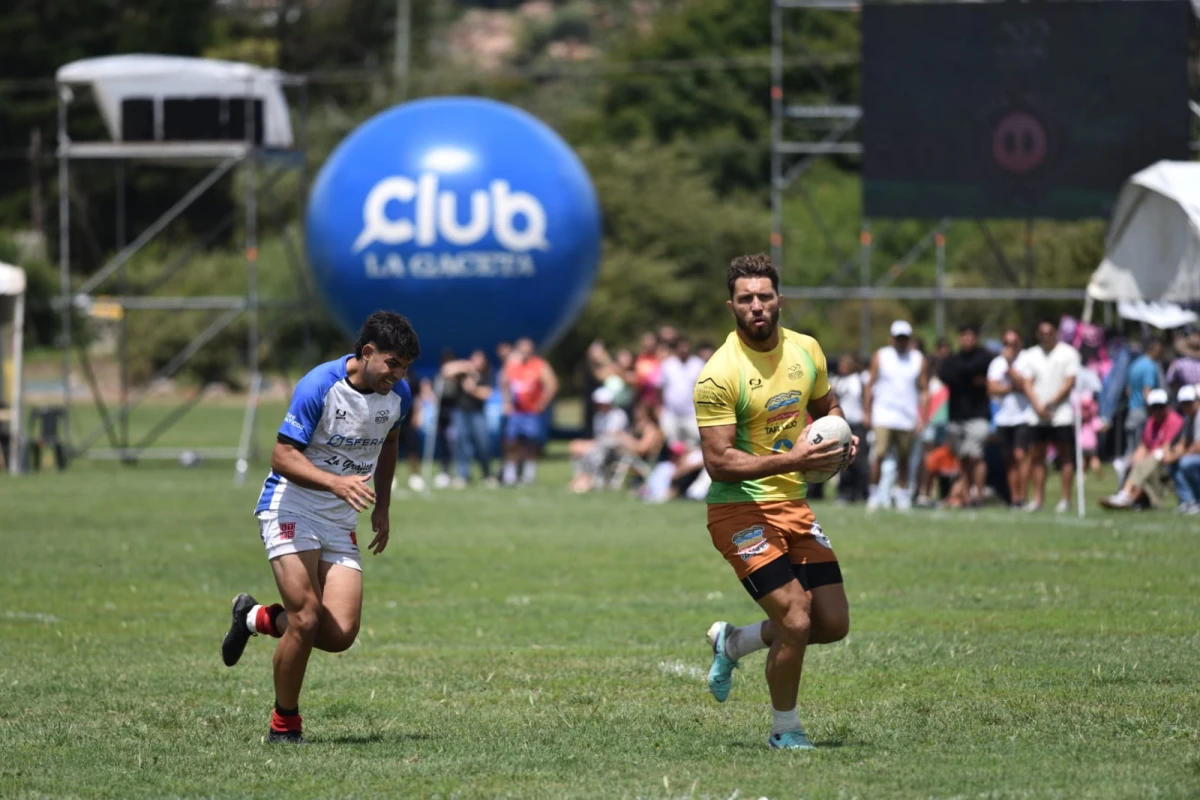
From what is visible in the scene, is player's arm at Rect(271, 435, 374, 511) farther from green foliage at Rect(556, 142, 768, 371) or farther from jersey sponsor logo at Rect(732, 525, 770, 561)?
green foliage at Rect(556, 142, 768, 371)

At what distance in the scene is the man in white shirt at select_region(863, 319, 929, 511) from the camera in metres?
21.2

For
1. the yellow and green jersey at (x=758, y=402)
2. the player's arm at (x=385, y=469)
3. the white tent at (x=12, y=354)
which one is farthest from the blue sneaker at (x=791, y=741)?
the white tent at (x=12, y=354)

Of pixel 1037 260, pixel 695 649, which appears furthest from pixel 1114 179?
pixel 1037 260

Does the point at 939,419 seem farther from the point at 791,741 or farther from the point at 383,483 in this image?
the point at 791,741

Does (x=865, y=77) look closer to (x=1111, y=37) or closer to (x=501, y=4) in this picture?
(x=1111, y=37)

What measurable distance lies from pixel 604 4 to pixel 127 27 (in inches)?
2812

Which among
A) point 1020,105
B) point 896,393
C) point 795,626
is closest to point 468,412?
point 896,393

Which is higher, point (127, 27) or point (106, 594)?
point (127, 27)

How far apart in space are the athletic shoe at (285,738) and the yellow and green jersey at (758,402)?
7.33 ft

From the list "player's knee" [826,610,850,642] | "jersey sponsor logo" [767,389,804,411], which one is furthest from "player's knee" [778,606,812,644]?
"jersey sponsor logo" [767,389,804,411]

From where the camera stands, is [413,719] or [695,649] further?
[695,649]

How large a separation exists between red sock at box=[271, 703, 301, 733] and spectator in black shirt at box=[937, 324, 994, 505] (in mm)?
13954

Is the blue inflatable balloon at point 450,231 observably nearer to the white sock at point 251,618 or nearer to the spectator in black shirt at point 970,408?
the spectator in black shirt at point 970,408

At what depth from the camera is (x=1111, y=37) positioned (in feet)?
83.4
